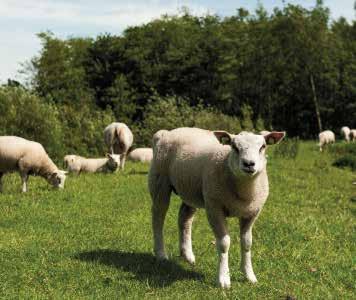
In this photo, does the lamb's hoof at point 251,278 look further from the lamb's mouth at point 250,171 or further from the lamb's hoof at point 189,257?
the lamb's mouth at point 250,171

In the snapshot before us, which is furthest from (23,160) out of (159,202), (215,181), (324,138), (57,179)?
(324,138)

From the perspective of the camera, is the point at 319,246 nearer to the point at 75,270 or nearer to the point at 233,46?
the point at 75,270

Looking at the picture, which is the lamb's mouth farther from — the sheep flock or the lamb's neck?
the lamb's neck

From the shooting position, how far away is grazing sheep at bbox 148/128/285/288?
6.28 m

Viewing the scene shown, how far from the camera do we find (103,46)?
192ft

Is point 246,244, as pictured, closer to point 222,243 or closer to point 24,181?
point 222,243

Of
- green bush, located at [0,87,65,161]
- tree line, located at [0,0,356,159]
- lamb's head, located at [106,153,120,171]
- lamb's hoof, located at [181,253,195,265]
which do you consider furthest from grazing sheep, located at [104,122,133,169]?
tree line, located at [0,0,356,159]

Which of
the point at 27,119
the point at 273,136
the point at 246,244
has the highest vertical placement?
the point at 273,136

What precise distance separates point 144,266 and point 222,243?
141 centimetres

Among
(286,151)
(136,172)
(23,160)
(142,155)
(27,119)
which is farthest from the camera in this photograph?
(286,151)

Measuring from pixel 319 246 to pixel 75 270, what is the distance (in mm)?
3702

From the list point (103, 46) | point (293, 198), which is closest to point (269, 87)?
point (103, 46)

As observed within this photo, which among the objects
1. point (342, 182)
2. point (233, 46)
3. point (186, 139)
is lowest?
point (342, 182)

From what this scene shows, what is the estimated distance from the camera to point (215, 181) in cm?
665
